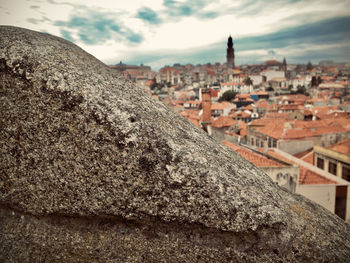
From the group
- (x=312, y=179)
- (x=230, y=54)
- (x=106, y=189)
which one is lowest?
(x=312, y=179)

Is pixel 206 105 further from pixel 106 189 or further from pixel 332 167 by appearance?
pixel 106 189

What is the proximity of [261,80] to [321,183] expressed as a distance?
388 feet

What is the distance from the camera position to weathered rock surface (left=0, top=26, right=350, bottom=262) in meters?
2.00

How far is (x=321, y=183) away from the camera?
12.0m

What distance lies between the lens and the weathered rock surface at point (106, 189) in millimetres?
1999

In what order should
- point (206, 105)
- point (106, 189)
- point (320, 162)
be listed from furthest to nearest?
point (206, 105)
point (320, 162)
point (106, 189)

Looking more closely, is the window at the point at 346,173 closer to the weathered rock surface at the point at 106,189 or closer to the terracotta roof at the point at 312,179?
the terracotta roof at the point at 312,179

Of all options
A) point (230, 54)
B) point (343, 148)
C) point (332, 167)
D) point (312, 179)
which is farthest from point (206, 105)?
point (230, 54)

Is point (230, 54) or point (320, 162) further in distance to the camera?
point (230, 54)

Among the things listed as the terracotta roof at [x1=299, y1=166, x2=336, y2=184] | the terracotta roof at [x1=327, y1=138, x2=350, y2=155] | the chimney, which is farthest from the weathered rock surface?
the chimney

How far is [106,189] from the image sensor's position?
2027 mm

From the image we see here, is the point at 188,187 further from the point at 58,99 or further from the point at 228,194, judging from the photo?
the point at 58,99

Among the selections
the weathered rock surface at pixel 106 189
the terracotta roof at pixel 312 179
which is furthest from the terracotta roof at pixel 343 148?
the weathered rock surface at pixel 106 189

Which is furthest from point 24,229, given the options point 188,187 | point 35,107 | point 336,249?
point 336,249
